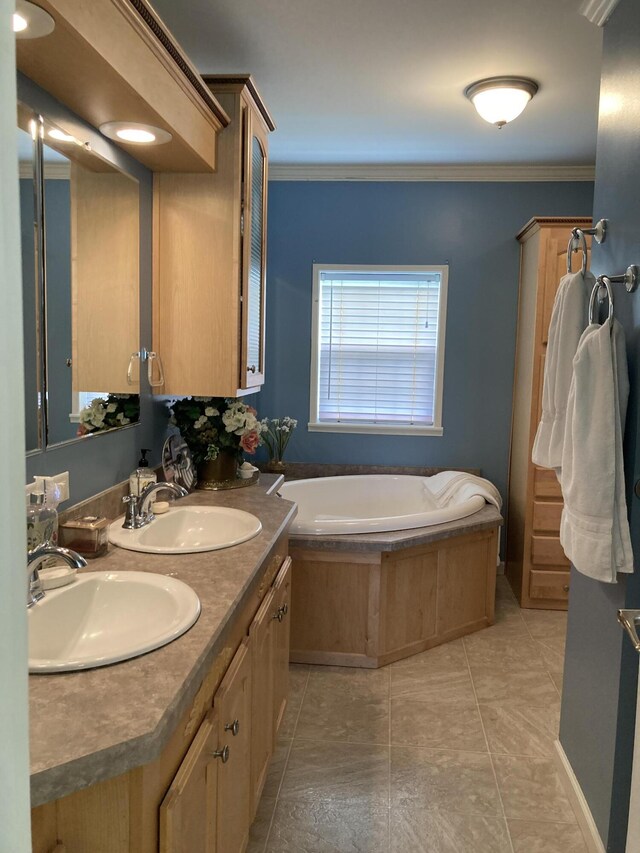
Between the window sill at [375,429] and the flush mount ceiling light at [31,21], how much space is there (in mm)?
3296

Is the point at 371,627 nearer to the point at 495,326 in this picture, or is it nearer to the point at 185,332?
the point at 185,332

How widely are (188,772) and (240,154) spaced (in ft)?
6.90

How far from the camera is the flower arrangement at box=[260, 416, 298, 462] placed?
437 centimetres

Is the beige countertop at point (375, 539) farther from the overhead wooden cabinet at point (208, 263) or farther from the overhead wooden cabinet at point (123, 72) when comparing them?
the overhead wooden cabinet at point (123, 72)

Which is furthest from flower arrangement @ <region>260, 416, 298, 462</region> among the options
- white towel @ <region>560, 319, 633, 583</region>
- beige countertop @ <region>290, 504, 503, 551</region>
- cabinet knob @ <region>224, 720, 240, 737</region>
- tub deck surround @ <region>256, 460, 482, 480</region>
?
cabinet knob @ <region>224, 720, 240, 737</region>

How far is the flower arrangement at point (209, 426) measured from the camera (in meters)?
2.71

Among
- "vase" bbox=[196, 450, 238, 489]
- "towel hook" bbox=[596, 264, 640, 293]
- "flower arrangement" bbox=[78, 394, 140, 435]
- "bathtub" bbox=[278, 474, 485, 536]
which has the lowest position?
"bathtub" bbox=[278, 474, 485, 536]

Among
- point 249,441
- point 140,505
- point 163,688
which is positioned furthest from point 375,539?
point 163,688

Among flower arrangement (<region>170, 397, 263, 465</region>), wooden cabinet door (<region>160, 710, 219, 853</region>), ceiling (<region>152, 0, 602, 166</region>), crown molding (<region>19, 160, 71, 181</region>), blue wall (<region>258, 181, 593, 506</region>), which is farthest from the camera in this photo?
blue wall (<region>258, 181, 593, 506</region>)

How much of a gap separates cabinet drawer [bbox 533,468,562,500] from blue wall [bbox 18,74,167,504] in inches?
86.9

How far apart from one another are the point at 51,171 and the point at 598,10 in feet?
5.84

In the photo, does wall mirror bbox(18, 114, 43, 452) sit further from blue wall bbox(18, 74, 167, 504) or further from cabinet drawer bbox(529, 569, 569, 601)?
cabinet drawer bbox(529, 569, 569, 601)

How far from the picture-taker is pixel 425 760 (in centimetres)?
241

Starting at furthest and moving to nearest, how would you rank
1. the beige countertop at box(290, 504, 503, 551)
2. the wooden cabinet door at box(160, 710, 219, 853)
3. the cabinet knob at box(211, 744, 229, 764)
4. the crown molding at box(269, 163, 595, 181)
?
1. the crown molding at box(269, 163, 595, 181)
2. the beige countertop at box(290, 504, 503, 551)
3. the cabinet knob at box(211, 744, 229, 764)
4. the wooden cabinet door at box(160, 710, 219, 853)
